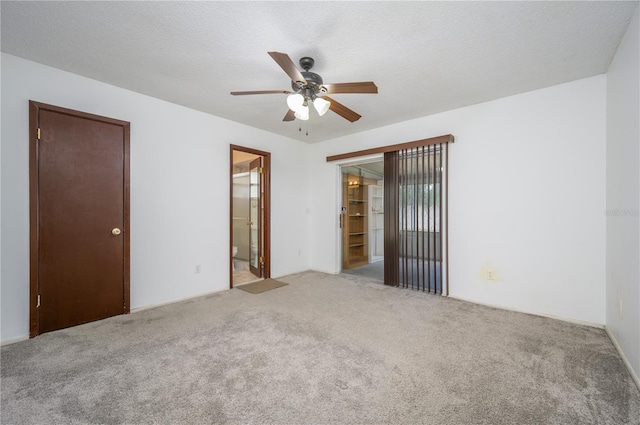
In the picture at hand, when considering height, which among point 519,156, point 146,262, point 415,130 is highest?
point 415,130

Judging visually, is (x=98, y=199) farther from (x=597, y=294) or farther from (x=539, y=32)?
(x=597, y=294)

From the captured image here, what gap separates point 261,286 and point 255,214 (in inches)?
58.7

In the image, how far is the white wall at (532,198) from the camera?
8.91ft

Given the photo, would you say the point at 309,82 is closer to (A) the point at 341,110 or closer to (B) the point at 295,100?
(B) the point at 295,100

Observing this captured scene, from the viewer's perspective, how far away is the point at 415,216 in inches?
155

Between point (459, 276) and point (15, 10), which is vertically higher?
point (15, 10)

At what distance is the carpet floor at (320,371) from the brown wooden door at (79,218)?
0.24 meters

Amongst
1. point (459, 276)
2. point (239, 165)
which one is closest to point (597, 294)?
point (459, 276)

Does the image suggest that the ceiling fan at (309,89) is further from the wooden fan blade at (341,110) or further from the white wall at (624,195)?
the white wall at (624,195)

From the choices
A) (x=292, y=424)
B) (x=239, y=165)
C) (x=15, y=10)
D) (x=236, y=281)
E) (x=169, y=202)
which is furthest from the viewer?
(x=239, y=165)

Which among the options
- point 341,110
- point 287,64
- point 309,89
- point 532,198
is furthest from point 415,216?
point 287,64

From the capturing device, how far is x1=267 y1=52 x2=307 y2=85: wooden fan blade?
1.77 m

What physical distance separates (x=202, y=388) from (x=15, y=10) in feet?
9.63

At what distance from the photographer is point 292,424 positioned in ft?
4.81
